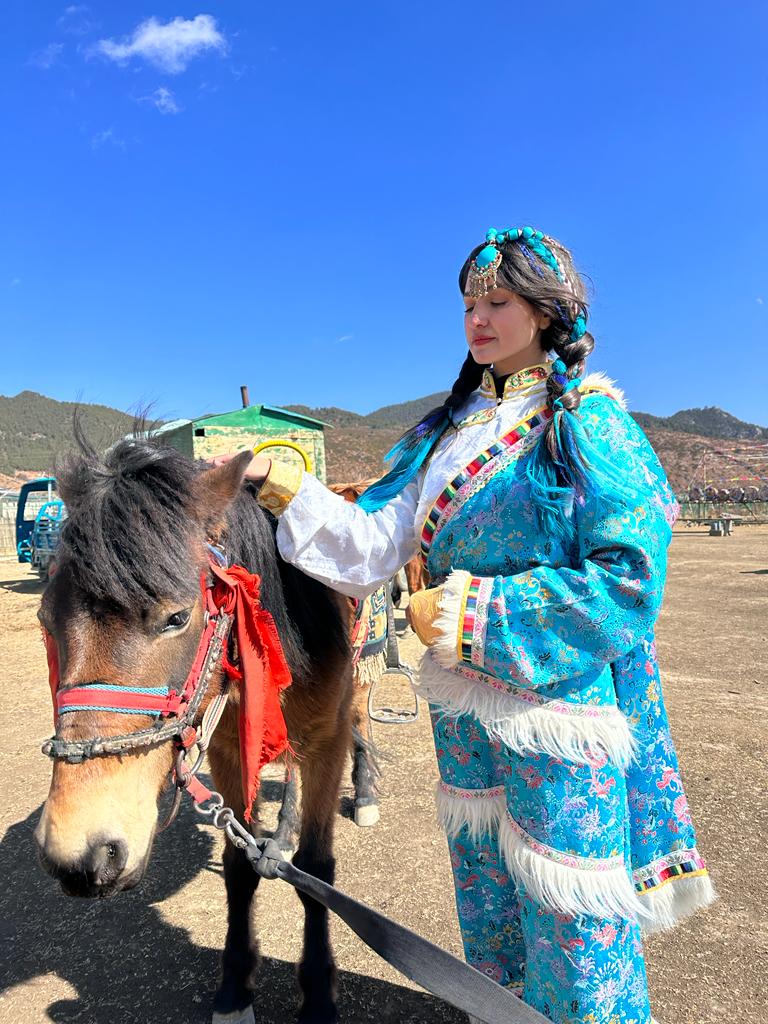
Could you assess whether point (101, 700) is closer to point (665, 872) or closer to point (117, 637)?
point (117, 637)

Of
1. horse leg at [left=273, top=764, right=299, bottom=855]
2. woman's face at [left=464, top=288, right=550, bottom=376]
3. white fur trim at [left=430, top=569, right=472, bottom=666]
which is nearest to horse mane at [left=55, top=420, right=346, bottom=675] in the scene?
white fur trim at [left=430, top=569, right=472, bottom=666]

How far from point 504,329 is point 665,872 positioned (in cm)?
134

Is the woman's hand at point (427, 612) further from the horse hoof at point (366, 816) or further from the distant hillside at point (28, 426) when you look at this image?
the distant hillside at point (28, 426)

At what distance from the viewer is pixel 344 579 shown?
1.68m

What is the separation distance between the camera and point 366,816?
11.3 feet

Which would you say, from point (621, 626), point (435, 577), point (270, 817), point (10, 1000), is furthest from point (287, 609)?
point (270, 817)

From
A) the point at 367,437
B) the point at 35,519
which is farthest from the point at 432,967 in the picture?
the point at 367,437

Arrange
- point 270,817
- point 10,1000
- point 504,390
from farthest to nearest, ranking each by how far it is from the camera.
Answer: point 270,817, point 10,1000, point 504,390

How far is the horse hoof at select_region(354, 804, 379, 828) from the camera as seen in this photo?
343cm

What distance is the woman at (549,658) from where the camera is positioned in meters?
1.20

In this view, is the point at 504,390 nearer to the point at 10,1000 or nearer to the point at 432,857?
the point at 432,857

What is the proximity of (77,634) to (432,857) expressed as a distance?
2.45 metres

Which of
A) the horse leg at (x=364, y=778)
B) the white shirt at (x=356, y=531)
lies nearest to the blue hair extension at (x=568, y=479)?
Answer: the white shirt at (x=356, y=531)

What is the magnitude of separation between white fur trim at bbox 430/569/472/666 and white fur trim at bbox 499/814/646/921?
0.45m
